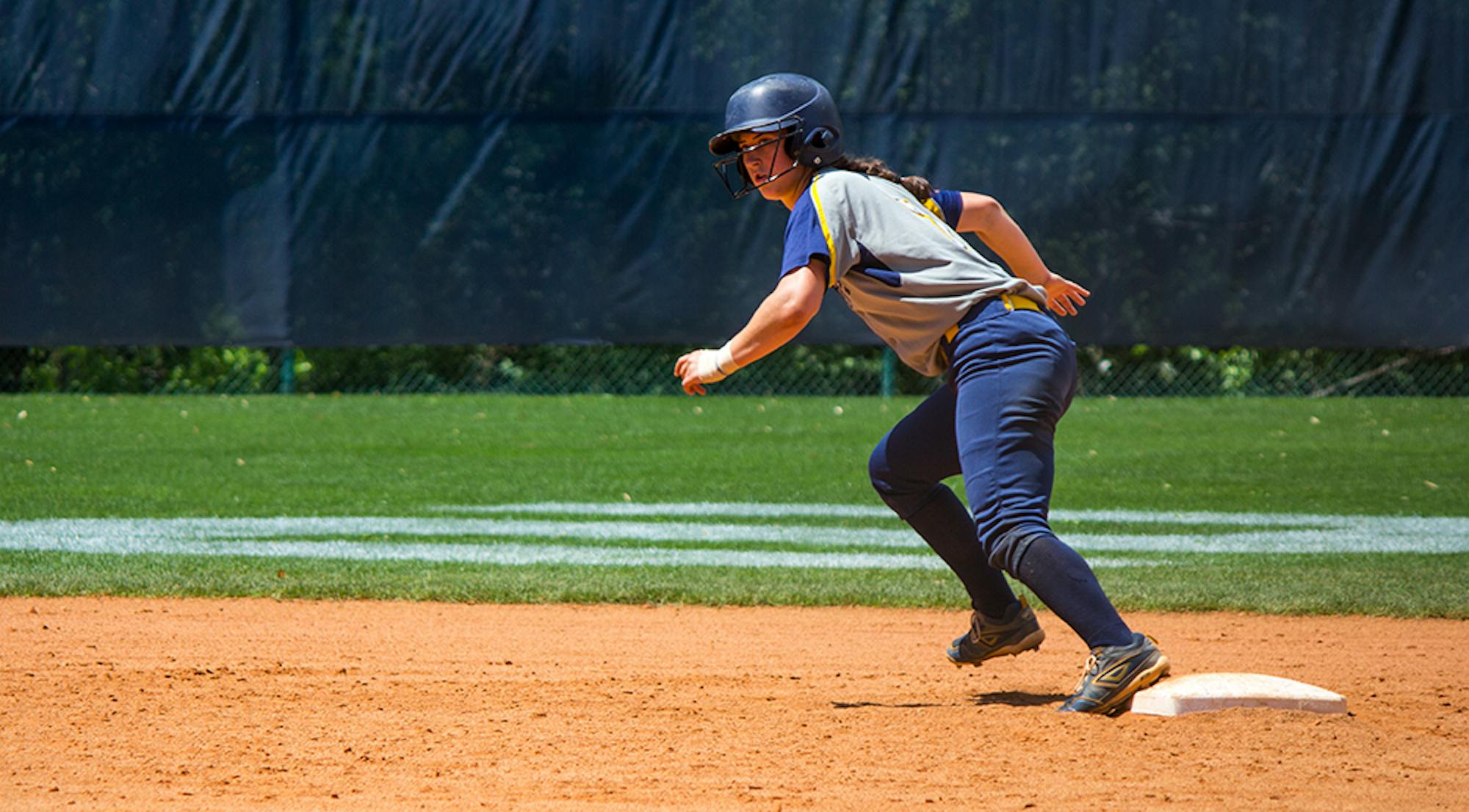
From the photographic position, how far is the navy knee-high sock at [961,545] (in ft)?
13.9

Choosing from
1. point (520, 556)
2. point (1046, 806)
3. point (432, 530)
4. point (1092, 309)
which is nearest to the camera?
point (1046, 806)

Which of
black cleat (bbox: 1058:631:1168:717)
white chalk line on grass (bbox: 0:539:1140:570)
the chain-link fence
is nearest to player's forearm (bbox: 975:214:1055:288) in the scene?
black cleat (bbox: 1058:631:1168:717)

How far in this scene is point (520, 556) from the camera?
7.18 metres

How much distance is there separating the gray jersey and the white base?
104 cm

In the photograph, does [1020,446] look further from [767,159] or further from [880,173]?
[767,159]

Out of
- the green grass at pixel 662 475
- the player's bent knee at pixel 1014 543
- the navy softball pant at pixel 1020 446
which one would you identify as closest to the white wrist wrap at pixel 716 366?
the navy softball pant at pixel 1020 446

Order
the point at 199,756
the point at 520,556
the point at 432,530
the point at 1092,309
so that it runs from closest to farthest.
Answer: the point at 199,756, the point at 520,556, the point at 432,530, the point at 1092,309

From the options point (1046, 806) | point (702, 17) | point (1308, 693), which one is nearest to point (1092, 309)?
point (702, 17)

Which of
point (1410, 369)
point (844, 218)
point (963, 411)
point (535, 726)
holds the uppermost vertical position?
point (844, 218)

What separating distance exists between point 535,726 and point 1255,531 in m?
5.19

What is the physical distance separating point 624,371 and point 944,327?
10.5 m

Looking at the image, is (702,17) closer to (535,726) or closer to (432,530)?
(432,530)

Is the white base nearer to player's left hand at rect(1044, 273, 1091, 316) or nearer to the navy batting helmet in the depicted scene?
player's left hand at rect(1044, 273, 1091, 316)

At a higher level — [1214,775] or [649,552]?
[1214,775]
